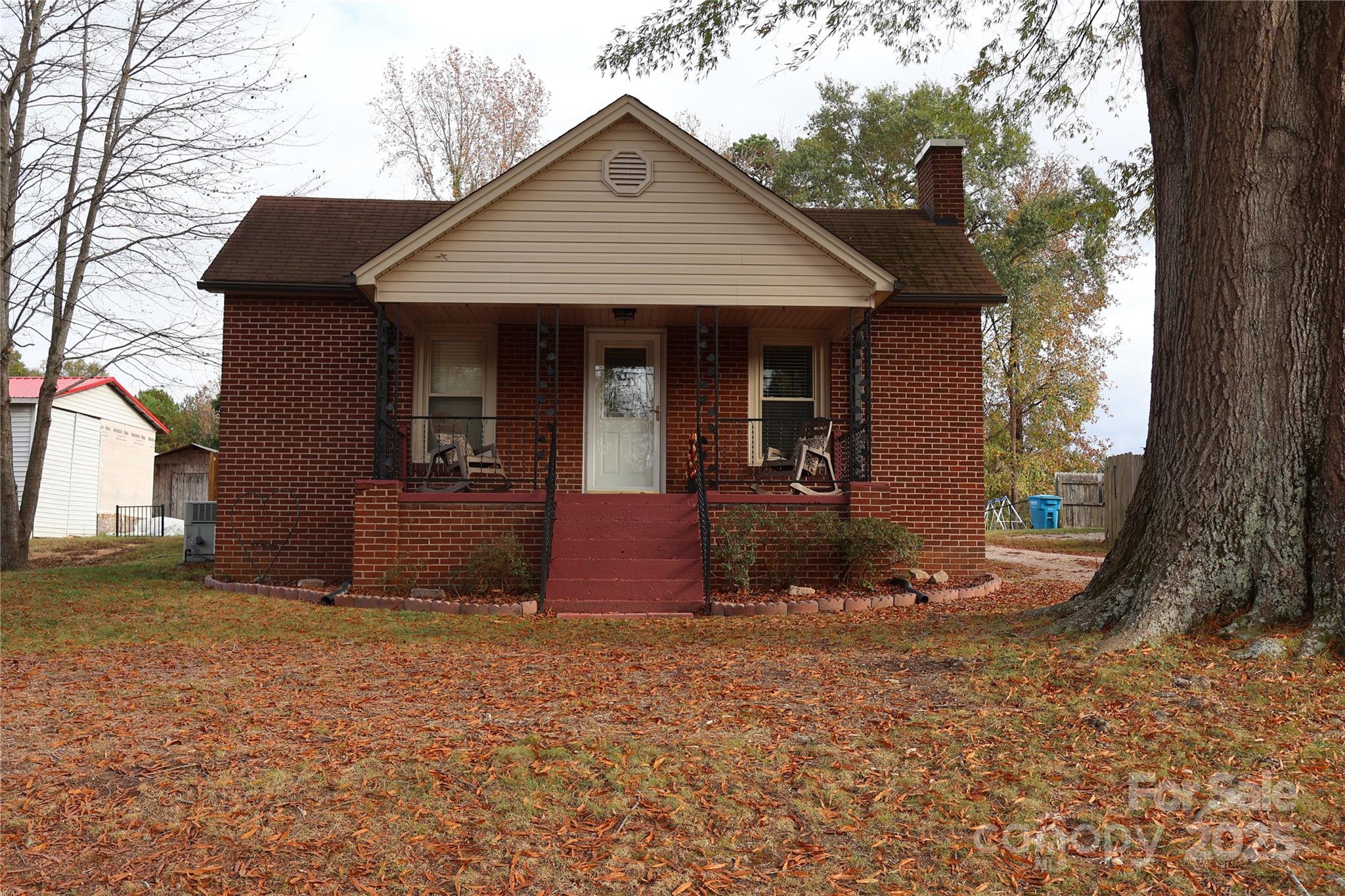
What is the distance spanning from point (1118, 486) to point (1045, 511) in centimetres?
799

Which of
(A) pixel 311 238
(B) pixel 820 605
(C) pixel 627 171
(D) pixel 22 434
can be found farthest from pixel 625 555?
(D) pixel 22 434

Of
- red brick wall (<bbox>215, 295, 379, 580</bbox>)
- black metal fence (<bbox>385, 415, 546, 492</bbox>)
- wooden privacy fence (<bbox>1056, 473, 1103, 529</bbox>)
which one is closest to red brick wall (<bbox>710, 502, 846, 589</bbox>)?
black metal fence (<bbox>385, 415, 546, 492</bbox>)

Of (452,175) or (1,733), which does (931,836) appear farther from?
(452,175)

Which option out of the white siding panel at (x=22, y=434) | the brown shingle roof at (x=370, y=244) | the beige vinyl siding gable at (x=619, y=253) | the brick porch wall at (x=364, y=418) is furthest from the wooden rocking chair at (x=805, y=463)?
the white siding panel at (x=22, y=434)

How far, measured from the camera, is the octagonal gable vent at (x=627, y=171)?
11570 mm

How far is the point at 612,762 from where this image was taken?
14.7 ft

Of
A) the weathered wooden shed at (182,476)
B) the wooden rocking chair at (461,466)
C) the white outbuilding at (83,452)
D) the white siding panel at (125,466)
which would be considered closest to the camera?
the wooden rocking chair at (461,466)

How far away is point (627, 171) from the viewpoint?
1163 cm

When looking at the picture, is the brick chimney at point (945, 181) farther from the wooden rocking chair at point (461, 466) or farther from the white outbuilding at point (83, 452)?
the white outbuilding at point (83, 452)

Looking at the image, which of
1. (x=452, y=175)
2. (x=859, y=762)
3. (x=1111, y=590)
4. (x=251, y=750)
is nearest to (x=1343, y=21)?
(x=1111, y=590)

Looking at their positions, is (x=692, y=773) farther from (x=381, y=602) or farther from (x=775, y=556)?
(x=775, y=556)

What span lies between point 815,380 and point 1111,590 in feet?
23.0

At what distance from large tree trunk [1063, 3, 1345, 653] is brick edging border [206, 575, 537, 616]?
5.23m

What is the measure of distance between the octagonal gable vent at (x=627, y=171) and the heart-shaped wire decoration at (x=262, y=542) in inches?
216
